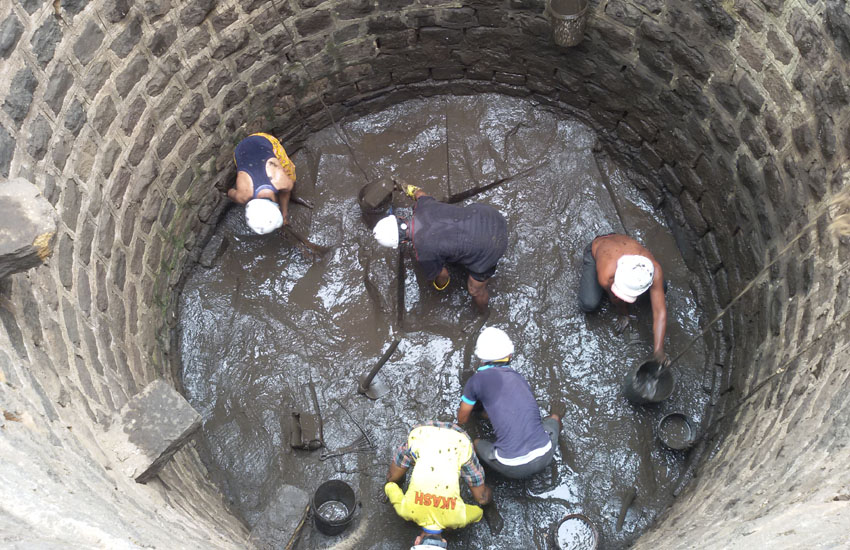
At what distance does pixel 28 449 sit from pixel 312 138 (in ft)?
12.1

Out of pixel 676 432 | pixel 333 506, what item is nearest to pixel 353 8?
pixel 333 506

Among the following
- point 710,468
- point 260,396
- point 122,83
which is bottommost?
point 260,396

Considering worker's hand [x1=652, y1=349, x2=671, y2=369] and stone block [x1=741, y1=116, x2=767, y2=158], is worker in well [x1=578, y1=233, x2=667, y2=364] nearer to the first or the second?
worker's hand [x1=652, y1=349, x2=671, y2=369]

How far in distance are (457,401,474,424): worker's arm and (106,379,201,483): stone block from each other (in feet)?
5.70

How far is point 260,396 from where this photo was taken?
15.1 feet

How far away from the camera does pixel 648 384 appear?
445cm

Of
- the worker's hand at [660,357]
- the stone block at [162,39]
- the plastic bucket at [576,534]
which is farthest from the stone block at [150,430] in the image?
the worker's hand at [660,357]

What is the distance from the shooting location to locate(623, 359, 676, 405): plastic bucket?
14.4 feet

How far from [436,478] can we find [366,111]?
334 cm

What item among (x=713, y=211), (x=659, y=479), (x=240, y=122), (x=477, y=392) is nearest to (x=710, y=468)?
(x=659, y=479)

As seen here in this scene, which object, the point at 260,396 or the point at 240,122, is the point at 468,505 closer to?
the point at 260,396

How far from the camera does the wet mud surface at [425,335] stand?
4.29 meters

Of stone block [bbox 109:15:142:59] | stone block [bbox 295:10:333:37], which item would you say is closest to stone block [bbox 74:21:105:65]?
stone block [bbox 109:15:142:59]

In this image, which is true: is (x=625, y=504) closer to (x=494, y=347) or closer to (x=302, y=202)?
(x=494, y=347)
